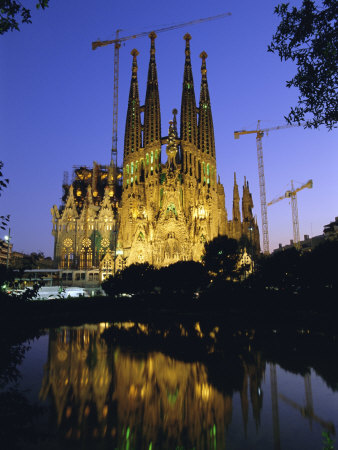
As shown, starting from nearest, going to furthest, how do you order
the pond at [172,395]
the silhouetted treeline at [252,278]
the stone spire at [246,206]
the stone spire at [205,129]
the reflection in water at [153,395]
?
the pond at [172,395] → the reflection in water at [153,395] → the silhouetted treeline at [252,278] → the stone spire at [205,129] → the stone spire at [246,206]

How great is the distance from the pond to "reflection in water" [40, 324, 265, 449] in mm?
31

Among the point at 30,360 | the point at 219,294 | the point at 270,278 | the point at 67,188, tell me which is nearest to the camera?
the point at 30,360

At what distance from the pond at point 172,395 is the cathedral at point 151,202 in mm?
49360

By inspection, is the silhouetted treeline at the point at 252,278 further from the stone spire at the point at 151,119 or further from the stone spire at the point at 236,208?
the stone spire at the point at 236,208

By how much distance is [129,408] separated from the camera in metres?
9.21

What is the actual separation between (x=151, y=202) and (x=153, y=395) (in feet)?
214

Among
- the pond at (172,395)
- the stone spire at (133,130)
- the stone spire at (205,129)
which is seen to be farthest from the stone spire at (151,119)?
the pond at (172,395)

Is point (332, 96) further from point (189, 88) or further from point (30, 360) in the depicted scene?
point (189, 88)

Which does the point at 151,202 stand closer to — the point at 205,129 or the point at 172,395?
the point at 205,129

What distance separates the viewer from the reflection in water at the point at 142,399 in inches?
303

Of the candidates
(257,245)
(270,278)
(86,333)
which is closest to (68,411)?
(86,333)

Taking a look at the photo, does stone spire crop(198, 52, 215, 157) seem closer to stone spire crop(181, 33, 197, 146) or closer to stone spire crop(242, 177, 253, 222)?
stone spire crop(181, 33, 197, 146)

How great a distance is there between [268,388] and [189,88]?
82.3 m

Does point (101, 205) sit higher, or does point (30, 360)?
point (101, 205)
